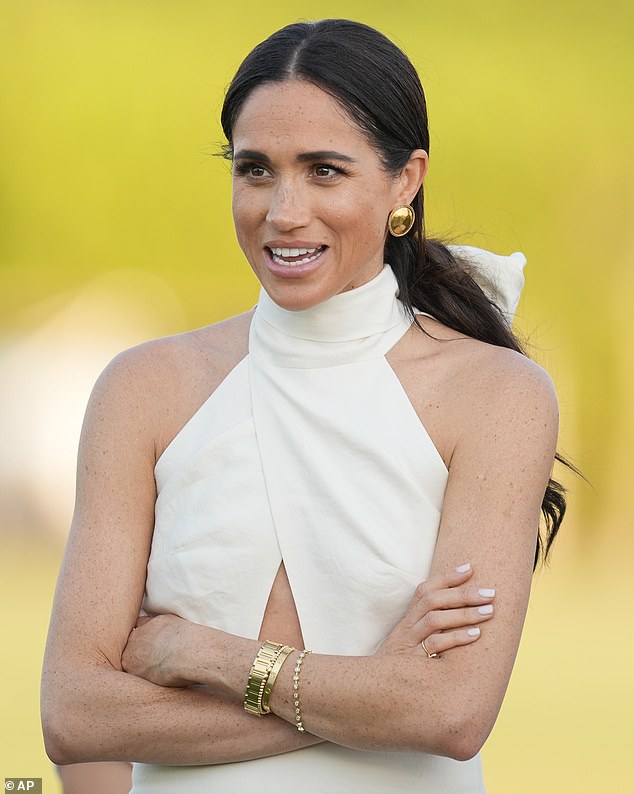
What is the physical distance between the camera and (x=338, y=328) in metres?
2.10

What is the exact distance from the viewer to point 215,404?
2.11 metres

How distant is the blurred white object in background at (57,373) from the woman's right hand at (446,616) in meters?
4.50

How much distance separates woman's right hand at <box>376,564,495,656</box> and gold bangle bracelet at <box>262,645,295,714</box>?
0.46 ft

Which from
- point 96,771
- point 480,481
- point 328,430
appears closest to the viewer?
point 480,481

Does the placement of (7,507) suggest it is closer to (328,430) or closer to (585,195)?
(585,195)

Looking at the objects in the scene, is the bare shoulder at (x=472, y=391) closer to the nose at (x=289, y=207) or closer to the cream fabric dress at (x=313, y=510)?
the cream fabric dress at (x=313, y=510)

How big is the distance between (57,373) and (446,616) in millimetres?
4751

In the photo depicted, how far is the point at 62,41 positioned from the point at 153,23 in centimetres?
50

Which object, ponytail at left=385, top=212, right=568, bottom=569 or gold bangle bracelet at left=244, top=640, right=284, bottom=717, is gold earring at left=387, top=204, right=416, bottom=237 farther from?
gold bangle bracelet at left=244, top=640, right=284, bottom=717

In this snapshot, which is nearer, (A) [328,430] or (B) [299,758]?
(B) [299,758]

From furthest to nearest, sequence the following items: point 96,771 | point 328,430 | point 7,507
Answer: point 7,507 → point 96,771 → point 328,430

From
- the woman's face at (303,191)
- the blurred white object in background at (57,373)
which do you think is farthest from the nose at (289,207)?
the blurred white object in background at (57,373)

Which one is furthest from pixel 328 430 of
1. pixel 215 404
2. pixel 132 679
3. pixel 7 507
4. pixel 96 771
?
pixel 7 507

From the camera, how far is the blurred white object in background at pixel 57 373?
20.5ft
